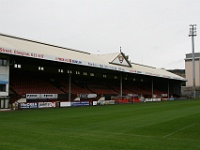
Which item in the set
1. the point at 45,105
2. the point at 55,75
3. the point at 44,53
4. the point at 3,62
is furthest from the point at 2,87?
the point at 55,75

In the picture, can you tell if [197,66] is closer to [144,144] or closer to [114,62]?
[114,62]

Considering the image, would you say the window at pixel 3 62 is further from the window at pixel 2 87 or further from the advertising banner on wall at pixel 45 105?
the advertising banner on wall at pixel 45 105

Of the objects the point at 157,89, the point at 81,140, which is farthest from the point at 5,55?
the point at 157,89

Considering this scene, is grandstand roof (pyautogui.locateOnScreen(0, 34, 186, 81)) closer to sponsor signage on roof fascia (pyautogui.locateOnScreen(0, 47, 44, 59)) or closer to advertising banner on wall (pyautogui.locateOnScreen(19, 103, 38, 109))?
sponsor signage on roof fascia (pyautogui.locateOnScreen(0, 47, 44, 59))

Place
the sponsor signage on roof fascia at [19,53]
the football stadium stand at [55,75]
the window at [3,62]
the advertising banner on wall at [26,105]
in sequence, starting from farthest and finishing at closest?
the advertising banner on wall at [26,105] → the football stadium stand at [55,75] → the window at [3,62] → the sponsor signage on roof fascia at [19,53]

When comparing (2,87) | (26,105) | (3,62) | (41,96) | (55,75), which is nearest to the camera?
(2,87)

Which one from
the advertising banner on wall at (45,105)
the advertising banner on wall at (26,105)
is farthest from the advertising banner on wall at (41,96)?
the advertising banner on wall at (26,105)

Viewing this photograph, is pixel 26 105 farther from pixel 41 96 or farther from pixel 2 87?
pixel 41 96

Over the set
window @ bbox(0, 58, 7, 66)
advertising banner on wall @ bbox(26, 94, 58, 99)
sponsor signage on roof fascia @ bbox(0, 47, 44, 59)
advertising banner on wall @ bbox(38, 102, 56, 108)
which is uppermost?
sponsor signage on roof fascia @ bbox(0, 47, 44, 59)

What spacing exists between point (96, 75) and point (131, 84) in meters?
16.1

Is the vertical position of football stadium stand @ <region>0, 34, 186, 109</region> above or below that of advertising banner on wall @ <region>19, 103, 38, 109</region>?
above

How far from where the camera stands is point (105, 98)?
54.4m

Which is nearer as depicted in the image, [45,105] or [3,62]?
A: [3,62]

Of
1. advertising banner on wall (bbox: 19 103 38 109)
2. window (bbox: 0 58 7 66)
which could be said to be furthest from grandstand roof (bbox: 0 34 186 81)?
advertising banner on wall (bbox: 19 103 38 109)
